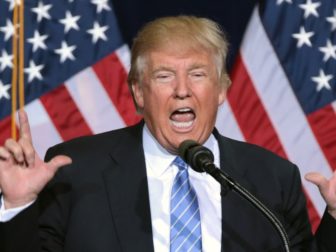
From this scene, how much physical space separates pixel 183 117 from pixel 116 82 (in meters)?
0.99

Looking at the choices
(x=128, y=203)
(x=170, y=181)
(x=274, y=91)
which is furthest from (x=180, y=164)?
(x=274, y=91)

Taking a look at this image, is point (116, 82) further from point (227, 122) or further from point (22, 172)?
point (22, 172)

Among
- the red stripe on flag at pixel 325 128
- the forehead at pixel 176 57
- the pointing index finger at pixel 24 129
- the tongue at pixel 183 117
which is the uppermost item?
the pointing index finger at pixel 24 129

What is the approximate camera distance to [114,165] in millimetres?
1879

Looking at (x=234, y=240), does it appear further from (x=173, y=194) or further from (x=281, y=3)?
(x=281, y=3)

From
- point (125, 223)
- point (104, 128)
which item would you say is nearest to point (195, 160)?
point (125, 223)

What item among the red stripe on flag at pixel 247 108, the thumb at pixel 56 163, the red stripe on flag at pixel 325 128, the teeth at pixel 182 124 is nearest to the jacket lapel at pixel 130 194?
the teeth at pixel 182 124

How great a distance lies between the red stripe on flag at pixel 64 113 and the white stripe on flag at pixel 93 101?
17 mm

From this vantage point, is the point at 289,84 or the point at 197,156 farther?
the point at 289,84

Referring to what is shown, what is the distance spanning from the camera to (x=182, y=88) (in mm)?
1843

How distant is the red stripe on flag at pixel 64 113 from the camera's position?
2.79 metres

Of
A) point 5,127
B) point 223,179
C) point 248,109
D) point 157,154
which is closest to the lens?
point 223,179

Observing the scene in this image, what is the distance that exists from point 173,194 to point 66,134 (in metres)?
1.06

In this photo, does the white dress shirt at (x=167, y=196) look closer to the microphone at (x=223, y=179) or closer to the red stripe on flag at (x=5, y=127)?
the microphone at (x=223, y=179)
